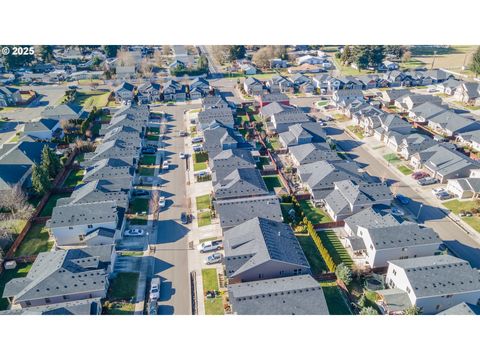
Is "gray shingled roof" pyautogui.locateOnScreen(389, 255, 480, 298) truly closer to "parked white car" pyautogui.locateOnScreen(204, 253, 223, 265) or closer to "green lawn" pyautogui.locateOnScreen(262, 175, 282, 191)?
"parked white car" pyautogui.locateOnScreen(204, 253, 223, 265)

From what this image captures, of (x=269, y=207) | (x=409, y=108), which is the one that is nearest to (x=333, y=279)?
(x=269, y=207)

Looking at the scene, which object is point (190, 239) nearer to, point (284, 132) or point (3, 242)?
point (3, 242)

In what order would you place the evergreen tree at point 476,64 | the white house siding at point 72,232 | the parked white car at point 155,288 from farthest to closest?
the evergreen tree at point 476,64 < the white house siding at point 72,232 < the parked white car at point 155,288

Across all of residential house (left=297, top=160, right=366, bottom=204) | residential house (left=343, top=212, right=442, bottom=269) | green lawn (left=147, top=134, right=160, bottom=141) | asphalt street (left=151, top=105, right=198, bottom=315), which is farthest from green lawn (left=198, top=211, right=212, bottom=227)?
green lawn (left=147, top=134, right=160, bottom=141)

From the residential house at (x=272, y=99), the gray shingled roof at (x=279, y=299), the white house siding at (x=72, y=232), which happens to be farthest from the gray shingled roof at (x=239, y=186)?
the residential house at (x=272, y=99)

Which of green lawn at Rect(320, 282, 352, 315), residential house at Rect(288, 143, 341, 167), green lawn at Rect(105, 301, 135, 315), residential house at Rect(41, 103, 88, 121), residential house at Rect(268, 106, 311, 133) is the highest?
residential house at Rect(41, 103, 88, 121)

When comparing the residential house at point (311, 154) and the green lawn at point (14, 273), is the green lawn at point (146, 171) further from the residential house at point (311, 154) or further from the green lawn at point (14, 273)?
the residential house at point (311, 154)
